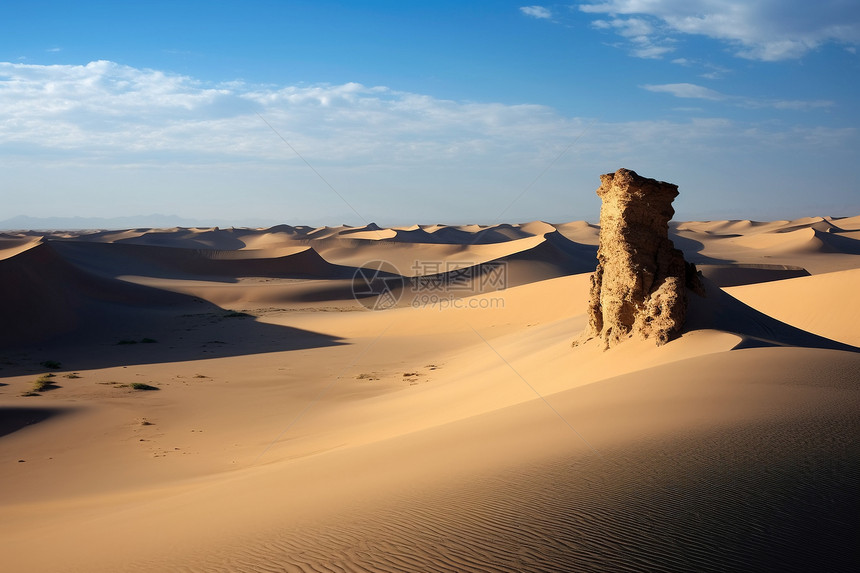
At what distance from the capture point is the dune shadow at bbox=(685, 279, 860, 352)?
9828 millimetres

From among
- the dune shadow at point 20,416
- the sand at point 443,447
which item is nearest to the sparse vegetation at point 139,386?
the sand at point 443,447

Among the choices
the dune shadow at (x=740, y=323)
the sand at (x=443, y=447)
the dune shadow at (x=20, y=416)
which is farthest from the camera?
the dune shadow at (x=20, y=416)

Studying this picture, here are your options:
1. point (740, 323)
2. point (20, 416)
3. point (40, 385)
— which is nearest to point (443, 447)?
point (740, 323)

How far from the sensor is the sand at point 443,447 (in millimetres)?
3193

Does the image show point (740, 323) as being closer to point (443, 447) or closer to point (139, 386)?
point (443, 447)

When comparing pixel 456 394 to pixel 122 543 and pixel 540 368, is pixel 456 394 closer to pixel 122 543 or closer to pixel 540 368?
pixel 540 368

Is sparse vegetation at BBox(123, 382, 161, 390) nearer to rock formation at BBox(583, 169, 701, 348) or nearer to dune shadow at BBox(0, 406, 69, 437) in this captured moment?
dune shadow at BBox(0, 406, 69, 437)

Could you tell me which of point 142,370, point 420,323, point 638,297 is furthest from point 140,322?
point 638,297

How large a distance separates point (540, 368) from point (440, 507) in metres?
8.40

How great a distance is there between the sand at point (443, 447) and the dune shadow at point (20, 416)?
61 millimetres

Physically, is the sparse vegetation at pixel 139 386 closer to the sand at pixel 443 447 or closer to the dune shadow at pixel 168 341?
the sand at pixel 443 447

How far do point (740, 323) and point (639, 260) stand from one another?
7.55ft

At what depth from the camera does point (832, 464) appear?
13.2 ft

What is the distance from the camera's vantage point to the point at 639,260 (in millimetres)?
10188
